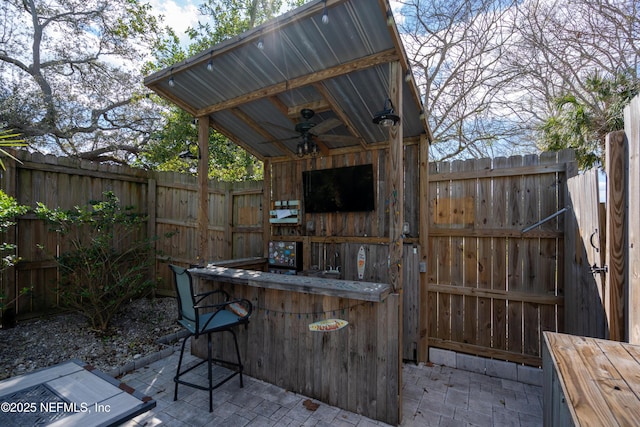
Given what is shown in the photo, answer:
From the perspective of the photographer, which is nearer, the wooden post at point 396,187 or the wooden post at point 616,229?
the wooden post at point 616,229

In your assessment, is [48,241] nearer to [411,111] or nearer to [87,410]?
[87,410]

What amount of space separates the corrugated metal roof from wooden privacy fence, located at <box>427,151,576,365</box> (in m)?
0.93

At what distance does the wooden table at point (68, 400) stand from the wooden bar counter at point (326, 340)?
118 centimetres

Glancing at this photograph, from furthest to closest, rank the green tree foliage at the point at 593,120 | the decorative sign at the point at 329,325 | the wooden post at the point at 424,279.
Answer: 1. the green tree foliage at the point at 593,120
2. the wooden post at the point at 424,279
3. the decorative sign at the point at 329,325

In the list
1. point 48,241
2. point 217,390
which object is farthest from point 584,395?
point 48,241

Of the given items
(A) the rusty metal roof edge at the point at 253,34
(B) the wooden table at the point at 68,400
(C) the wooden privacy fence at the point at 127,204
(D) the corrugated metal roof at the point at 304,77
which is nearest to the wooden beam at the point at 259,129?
(D) the corrugated metal roof at the point at 304,77

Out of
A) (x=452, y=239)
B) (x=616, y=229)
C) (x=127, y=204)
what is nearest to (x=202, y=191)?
(x=127, y=204)

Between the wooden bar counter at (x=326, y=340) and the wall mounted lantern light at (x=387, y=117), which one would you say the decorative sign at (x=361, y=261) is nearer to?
the wooden bar counter at (x=326, y=340)

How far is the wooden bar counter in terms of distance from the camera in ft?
7.30

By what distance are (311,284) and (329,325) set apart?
1.23 feet

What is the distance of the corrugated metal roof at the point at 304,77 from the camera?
6.75 ft

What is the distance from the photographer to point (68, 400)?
156 cm

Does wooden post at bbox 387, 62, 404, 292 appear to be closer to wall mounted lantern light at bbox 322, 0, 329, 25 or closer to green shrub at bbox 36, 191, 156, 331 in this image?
wall mounted lantern light at bbox 322, 0, 329, 25

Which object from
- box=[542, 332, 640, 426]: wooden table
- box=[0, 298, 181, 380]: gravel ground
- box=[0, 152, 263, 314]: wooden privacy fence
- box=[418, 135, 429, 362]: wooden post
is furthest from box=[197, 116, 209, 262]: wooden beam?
box=[542, 332, 640, 426]: wooden table
